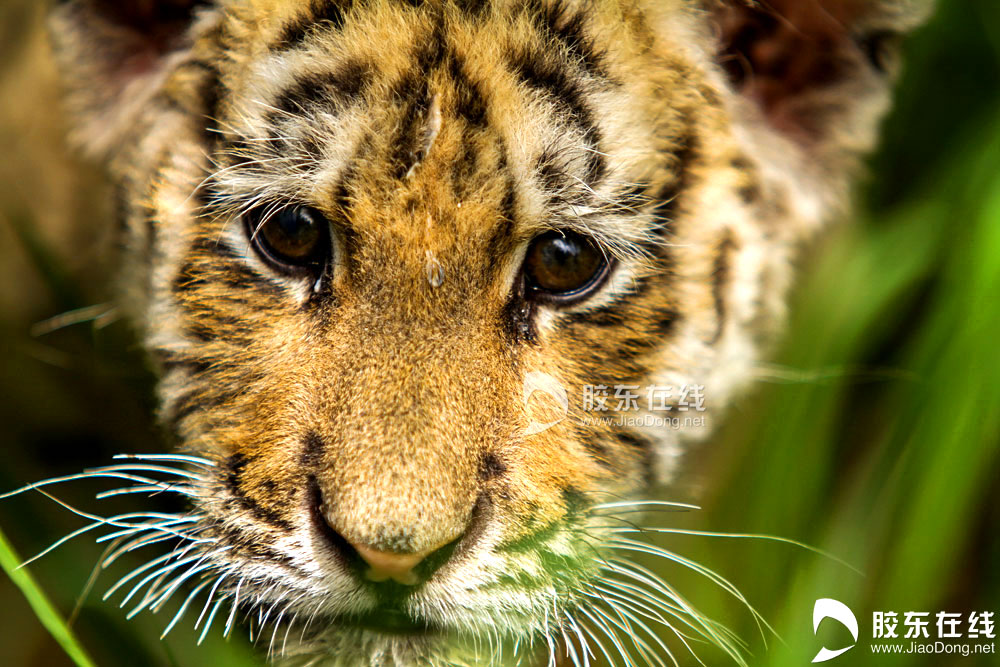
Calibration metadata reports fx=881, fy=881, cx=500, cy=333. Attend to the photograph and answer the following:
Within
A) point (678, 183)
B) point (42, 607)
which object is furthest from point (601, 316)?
point (42, 607)

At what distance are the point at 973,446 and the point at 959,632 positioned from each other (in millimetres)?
413

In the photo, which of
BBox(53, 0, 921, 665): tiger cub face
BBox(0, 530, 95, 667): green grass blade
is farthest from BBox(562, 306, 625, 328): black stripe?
BBox(0, 530, 95, 667): green grass blade

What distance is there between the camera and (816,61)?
1.82m

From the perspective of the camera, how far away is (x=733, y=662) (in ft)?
6.61

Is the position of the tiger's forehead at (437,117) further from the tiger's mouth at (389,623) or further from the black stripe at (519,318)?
the tiger's mouth at (389,623)

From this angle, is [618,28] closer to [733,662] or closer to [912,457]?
[912,457]

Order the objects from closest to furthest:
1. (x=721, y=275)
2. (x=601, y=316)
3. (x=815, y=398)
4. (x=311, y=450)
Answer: (x=311, y=450) → (x=601, y=316) → (x=721, y=275) → (x=815, y=398)

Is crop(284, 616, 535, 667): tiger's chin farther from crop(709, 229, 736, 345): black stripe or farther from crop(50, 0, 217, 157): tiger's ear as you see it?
crop(50, 0, 217, 157): tiger's ear

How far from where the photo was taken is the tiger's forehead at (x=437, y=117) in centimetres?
138

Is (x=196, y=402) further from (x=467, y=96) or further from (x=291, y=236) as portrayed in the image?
(x=467, y=96)

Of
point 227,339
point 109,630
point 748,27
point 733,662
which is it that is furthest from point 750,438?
point 109,630

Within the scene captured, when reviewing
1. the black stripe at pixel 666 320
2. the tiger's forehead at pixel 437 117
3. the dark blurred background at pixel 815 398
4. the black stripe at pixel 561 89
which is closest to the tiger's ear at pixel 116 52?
the dark blurred background at pixel 815 398

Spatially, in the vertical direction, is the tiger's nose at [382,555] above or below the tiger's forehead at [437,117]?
below

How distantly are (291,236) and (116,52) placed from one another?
0.65 meters
